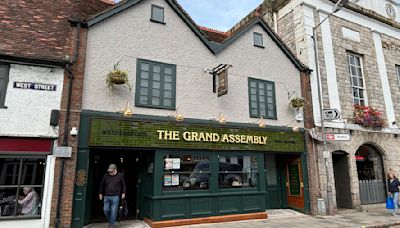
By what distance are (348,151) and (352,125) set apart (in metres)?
1.27

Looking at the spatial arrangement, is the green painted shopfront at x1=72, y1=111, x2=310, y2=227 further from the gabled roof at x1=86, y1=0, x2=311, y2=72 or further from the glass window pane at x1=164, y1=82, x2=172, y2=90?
the gabled roof at x1=86, y1=0, x2=311, y2=72

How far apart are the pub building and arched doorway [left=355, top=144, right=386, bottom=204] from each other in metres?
3.47

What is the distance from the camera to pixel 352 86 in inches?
536

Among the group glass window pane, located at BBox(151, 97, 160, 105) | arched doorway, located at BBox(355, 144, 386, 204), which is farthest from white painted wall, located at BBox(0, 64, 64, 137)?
arched doorway, located at BBox(355, 144, 386, 204)

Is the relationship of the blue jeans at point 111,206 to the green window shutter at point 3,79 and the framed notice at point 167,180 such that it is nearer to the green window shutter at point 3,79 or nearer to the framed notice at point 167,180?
the framed notice at point 167,180

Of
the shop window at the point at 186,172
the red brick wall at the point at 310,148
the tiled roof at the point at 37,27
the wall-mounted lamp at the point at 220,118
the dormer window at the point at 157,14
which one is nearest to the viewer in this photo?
the tiled roof at the point at 37,27

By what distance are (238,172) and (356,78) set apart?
8362 mm

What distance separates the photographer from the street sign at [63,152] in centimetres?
766

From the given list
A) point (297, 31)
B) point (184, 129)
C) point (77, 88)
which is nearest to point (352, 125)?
point (297, 31)

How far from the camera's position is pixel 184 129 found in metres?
9.39

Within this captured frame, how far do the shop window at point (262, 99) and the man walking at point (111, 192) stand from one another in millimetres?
5446

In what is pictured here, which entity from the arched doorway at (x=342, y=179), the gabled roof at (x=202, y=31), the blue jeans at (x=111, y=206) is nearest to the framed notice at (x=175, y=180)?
the blue jeans at (x=111, y=206)

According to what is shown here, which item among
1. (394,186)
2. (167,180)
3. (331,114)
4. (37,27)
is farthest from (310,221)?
(37,27)

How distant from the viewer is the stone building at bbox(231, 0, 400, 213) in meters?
12.2
